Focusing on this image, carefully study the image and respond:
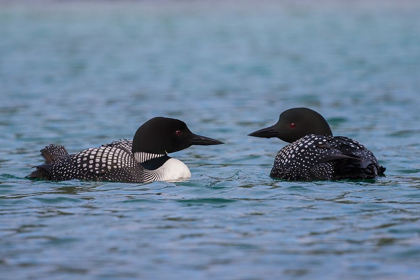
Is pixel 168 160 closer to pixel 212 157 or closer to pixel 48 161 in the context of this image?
pixel 48 161

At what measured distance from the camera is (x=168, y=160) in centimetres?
689

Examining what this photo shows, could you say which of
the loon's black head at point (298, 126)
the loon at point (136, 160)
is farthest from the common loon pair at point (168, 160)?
the loon's black head at point (298, 126)

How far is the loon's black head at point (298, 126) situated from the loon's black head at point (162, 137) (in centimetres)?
58

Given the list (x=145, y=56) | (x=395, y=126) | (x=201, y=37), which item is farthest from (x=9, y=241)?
(x=201, y=37)

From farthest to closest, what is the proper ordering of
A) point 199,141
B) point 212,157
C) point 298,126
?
point 212,157, point 298,126, point 199,141

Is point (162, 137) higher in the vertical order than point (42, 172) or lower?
higher

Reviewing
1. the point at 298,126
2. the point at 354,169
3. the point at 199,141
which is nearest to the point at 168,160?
the point at 199,141

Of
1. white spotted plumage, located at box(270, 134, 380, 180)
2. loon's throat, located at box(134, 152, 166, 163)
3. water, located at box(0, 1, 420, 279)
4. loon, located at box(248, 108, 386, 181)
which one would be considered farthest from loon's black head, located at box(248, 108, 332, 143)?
loon's throat, located at box(134, 152, 166, 163)

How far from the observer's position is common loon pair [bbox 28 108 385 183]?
258 inches

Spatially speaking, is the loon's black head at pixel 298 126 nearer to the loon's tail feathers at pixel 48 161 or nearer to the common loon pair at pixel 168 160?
the common loon pair at pixel 168 160

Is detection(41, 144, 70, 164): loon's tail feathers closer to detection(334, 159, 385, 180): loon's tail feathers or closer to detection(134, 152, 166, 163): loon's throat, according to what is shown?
detection(134, 152, 166, 163): loon's throat

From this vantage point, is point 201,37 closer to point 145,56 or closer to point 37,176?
point 145,56

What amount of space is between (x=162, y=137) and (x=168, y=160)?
0.18 metres

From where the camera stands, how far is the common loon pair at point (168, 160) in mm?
6543
